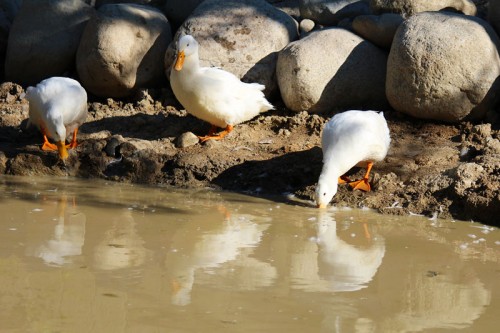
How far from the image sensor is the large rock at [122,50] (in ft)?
32.9

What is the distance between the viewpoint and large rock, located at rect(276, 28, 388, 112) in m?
9.16

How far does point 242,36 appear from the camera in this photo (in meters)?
9.79

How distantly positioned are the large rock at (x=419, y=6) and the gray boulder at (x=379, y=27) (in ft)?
0.55

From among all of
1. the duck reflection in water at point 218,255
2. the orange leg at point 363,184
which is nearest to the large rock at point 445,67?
the orange leg at point 363,184

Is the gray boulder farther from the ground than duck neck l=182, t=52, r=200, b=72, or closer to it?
farther from the ground

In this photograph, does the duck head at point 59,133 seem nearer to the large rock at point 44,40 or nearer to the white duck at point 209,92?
the white duck at point 209,92

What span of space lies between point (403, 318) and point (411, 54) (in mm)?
4775

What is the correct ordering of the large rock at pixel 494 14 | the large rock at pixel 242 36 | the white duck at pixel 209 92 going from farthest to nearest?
the large rock at pixel 242 36 → the large rock at pixel 494 14 → the white duck at pixel 209 92

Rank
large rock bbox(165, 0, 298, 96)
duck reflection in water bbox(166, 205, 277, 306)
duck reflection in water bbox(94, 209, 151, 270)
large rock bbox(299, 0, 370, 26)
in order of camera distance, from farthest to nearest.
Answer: large rock bbox(299, 0, 370, 26) < large rock bbox(165, 0, 298, 96) < duck reflection in water bbox(94, 209, 151, 270) < duck reflection in water bbox(166, 205, 277, 306)

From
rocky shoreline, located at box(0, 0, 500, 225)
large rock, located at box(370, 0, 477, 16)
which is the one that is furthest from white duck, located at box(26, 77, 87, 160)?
large rock, located at box(370, 0, 477, 16)

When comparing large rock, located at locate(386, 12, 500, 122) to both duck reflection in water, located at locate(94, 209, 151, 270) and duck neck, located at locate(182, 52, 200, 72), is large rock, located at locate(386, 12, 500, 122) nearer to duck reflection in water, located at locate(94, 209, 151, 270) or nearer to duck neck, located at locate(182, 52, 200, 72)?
duck neck, located at locate(182, 52, 200, 72)

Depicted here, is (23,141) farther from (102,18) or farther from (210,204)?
(210,204)

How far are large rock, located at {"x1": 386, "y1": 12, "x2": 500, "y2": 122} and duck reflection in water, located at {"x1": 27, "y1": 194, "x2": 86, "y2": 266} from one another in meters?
3.67

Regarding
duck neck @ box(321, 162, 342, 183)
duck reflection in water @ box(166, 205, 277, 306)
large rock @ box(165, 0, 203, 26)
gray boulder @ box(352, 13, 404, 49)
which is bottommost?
duck reflection in water @ box(166, 205, 277, 306)
